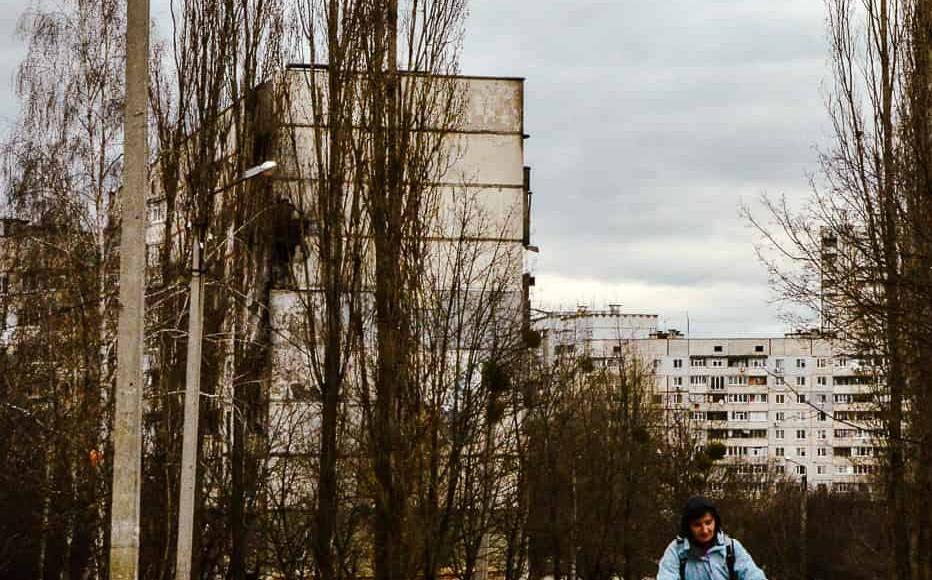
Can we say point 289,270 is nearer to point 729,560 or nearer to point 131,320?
point 131,320

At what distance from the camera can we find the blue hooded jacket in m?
7.65

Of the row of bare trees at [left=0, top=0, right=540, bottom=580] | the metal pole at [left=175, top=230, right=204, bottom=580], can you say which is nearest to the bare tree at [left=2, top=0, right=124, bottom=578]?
the row of bare trees at [left=0, top=0, right=540, bottom=580]

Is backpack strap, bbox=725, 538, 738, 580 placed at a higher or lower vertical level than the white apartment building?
lower

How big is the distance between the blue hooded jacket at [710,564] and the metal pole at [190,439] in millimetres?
10159

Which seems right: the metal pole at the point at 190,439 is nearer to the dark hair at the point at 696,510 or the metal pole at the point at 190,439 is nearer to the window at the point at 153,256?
the dark hair at the point at 696,510

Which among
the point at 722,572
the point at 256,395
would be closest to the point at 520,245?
the point at 256,395

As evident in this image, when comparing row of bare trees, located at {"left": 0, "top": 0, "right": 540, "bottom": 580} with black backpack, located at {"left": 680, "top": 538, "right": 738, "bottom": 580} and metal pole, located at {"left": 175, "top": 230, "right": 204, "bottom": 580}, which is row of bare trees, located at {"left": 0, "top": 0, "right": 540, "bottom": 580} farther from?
black backpack, located at {"left": 680, "top": 538, "right": 738, "bottom": 580}

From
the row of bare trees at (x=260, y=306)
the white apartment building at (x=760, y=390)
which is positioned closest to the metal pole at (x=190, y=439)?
the row of bare trees at (x=260, y=306)

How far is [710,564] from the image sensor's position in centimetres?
766

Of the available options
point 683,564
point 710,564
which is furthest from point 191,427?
point 710,564

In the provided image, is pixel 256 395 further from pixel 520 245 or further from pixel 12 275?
pixel 520 245

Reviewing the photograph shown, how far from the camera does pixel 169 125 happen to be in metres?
27.9

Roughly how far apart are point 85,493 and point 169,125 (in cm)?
716

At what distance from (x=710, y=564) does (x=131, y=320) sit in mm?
4756
